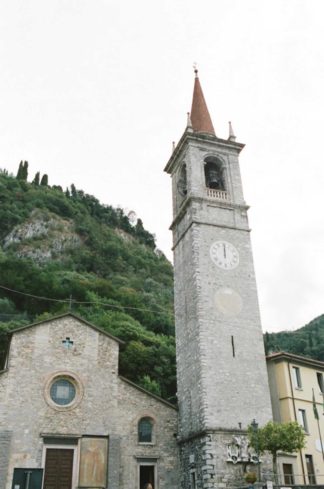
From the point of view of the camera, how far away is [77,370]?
71.8 ft

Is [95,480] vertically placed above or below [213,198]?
below

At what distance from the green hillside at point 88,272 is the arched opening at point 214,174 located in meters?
13.9

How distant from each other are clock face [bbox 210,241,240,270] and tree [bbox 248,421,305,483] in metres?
8.09

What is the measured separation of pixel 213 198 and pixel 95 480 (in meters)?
14.5

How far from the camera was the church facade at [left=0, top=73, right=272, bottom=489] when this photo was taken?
63.7 ft

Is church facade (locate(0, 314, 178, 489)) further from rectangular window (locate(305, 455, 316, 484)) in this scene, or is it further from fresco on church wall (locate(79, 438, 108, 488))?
rectangular window (locate(305, 455, 316, 484))

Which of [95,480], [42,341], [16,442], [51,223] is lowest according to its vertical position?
[95,480]

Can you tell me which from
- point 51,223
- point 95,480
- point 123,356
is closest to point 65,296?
point 123,356

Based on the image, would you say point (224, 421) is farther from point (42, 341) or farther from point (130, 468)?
point (42, 341)

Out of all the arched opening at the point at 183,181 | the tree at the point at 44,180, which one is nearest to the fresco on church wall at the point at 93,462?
the arched opening at the point at 183,181

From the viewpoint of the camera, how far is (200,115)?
29.6 metres

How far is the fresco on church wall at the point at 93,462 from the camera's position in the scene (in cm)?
1962

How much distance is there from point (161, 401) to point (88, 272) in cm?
4330

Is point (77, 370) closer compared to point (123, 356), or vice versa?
point (77, 370)
